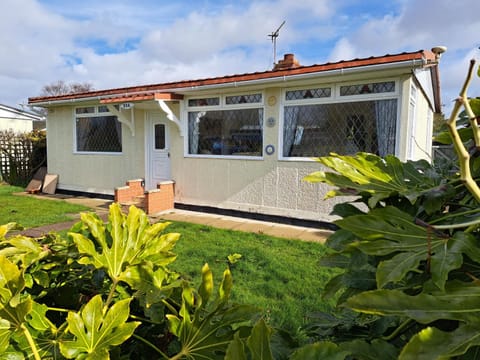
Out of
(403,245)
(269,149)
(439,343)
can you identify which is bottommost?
(439,343)

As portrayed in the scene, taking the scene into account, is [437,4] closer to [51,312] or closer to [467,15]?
[467,15]

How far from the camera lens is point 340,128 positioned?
7.20 meters

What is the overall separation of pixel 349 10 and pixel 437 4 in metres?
2.87

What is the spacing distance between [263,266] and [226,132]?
15.2 ft

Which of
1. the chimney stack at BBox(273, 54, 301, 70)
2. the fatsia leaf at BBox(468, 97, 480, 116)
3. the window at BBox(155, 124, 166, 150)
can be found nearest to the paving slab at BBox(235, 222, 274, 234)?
the chimney stack at BBox(273, 54, 301, 70)

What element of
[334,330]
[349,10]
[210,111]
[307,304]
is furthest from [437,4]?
[334,330]

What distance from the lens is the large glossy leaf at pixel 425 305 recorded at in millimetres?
607

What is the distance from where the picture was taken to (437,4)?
36.9 feet

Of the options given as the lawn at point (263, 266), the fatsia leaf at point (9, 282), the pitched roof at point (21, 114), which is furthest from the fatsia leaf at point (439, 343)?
the pitched roof at point (21, 114)

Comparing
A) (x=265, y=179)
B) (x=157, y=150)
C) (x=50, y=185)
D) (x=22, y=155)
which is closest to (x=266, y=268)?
(x=265, y=179)

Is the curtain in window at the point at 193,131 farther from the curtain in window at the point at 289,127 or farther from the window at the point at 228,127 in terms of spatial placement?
the curtain in window at the point at 289,127

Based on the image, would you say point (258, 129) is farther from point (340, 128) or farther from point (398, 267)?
point (398, 267)

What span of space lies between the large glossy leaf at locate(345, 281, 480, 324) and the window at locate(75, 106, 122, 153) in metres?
11.1

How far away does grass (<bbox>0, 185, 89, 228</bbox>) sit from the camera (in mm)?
7797
